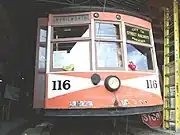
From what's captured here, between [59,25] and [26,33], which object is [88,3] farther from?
[26,33]

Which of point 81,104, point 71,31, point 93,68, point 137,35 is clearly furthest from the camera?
point 137,35

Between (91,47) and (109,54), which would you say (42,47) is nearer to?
(91,47)

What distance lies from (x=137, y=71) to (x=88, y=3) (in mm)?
1904

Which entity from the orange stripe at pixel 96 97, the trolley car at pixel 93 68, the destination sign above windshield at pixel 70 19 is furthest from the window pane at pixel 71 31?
the orange stripe at pixel 96 97

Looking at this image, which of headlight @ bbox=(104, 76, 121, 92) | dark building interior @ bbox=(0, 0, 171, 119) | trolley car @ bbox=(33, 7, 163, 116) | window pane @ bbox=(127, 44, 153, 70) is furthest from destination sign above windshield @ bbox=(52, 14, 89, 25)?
headlight @ bbox=(104, 76, 121, 92)

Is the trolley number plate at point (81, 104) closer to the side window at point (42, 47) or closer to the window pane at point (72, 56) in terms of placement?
the window pane at point (72, 56)

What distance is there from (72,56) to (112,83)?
0.99 metres

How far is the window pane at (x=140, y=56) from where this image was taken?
6305 millimetres

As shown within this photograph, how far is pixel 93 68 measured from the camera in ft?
19.1

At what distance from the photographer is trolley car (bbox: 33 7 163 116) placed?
5715 mm

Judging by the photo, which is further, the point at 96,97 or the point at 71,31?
the point at 71,31

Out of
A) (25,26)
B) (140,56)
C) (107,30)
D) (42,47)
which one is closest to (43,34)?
(42,47)

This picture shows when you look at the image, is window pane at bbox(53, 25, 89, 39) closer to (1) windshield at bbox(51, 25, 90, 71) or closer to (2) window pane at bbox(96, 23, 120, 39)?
(1) windshield at bbox(51, 25, 90, 71)

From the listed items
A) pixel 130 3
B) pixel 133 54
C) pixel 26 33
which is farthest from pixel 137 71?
pixel 26 33
